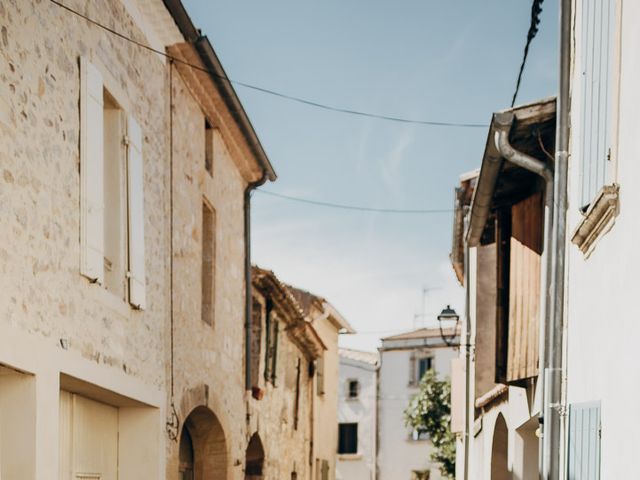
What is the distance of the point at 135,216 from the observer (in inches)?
348

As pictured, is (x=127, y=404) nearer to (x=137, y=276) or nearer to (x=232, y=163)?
(x=137, y=276)

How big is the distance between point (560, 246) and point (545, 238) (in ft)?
1.77

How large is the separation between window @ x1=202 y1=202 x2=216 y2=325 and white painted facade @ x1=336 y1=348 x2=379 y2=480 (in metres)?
31.8

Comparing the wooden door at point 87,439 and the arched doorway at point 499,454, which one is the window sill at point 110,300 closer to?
the wooden door at point 87,439

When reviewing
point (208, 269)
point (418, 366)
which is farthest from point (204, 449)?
point (418, 366)

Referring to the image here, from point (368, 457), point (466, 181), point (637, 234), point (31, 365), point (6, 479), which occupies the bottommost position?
point (368, 457)

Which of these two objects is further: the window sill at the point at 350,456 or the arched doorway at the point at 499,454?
the window sill at the point at 350,456

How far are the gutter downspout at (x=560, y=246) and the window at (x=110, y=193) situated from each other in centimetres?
333

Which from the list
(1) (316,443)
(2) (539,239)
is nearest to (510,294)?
(2) (539,239)

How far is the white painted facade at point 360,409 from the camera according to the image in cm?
4338

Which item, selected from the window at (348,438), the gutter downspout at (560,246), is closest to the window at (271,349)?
the gutter downspout at (560,246)

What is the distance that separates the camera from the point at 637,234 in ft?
17.6

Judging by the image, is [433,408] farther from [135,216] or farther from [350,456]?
[135,216]

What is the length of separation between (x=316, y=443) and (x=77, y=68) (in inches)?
649
